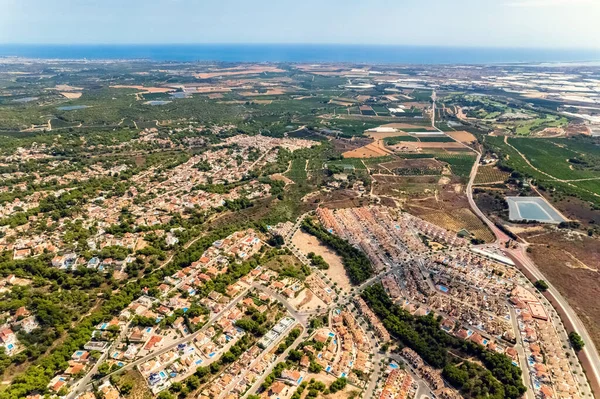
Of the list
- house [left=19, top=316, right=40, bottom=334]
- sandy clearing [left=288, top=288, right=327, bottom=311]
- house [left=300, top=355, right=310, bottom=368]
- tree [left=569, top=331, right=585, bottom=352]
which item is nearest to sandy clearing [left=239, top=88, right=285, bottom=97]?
sandy clearing [left=288, top=288, right=327, bottom=311]

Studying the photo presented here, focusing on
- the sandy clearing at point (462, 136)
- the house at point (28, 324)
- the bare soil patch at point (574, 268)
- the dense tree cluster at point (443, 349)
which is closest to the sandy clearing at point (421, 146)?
the sandy clearing at point (462, 136)

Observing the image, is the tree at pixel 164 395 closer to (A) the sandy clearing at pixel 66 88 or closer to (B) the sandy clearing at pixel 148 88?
(B) the sandy clearing at pixel 148 88

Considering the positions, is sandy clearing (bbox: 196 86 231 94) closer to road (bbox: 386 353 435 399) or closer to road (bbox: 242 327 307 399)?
road (bbox: 242 327 307 399)

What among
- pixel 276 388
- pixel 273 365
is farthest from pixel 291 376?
pixel 273 365

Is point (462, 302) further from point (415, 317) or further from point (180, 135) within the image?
point (180, 135)

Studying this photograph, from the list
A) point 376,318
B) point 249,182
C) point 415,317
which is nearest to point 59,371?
point 376,318

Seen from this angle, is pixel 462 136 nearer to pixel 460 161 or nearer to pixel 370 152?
pixel 460 161
